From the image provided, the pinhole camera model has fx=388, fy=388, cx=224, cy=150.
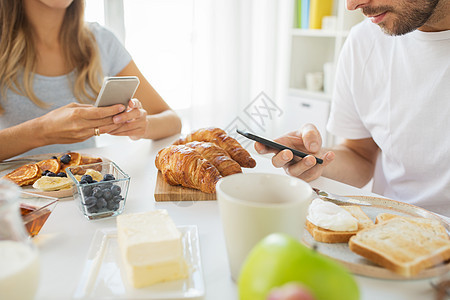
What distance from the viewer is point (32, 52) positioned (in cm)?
157

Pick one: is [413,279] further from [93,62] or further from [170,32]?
[170,32]

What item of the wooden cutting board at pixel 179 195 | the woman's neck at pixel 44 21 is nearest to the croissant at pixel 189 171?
the wooden cutting board at pixel 179 195

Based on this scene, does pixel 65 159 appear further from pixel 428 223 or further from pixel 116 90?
pixel 428 223

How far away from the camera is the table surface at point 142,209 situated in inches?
22.3

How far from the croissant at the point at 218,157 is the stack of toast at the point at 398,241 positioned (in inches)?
13.0

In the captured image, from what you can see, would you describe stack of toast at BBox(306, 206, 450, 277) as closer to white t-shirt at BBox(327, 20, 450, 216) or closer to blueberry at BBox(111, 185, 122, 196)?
blueberry at BBox(111, 185, 122, 196)

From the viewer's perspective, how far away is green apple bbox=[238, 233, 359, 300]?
372 mm

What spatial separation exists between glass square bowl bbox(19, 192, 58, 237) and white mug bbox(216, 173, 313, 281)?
0.37 meters

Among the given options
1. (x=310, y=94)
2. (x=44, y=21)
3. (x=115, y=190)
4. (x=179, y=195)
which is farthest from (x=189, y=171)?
(x=310, y=94)

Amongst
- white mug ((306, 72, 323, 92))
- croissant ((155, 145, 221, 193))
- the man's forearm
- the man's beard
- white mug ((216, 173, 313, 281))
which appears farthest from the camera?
white mug ((306, 72, 323, 92))

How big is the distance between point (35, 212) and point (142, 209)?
234 millimetres

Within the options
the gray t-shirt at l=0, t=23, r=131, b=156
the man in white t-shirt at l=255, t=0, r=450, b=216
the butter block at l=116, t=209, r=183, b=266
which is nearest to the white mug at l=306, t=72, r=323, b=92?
the man in white t-shirt at l=255, t=0, r=450, b=216

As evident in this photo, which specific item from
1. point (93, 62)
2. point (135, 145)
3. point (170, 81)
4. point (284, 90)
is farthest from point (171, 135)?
point (284, 90)

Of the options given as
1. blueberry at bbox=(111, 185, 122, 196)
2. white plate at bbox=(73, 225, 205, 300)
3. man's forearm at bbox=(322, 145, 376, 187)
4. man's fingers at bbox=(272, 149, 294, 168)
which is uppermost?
man's fingers at bbox=(272, 149, 294, 168)
